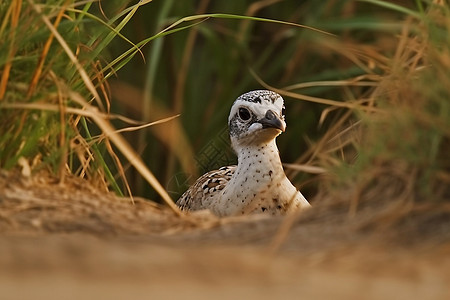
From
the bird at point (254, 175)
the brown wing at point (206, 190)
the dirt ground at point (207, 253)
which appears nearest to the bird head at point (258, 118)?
the bird at point (254, 175)

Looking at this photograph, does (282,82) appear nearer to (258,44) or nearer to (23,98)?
(258,44)

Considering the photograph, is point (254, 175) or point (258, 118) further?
point (258, 118)

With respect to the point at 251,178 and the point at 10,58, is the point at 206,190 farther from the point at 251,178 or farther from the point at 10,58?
the point at 10,58

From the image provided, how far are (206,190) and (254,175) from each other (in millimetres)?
462

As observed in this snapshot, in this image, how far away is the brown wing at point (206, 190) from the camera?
561cm

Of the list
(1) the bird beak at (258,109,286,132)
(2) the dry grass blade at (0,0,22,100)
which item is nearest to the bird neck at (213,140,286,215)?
(1) the bird beak at (258,109,286,132)

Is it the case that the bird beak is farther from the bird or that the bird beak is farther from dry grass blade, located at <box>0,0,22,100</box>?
dry grass blade, located at <box>0,0,22,100</box>

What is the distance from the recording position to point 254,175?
527 centimetres

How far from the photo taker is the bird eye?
5.56 meters

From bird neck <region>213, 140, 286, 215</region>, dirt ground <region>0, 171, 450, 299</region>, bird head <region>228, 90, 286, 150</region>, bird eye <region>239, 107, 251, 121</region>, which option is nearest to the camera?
dirt ground <region>0, 171, 450, 299</region>

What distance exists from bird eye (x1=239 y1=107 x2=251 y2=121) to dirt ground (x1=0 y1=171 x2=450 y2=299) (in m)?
1.83

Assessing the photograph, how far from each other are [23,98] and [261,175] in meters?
1.69

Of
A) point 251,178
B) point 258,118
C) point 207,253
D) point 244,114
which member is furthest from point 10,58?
point 244,114

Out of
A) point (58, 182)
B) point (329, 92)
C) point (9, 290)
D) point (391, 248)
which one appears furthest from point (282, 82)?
point (9, 290)
